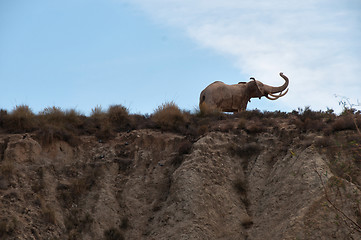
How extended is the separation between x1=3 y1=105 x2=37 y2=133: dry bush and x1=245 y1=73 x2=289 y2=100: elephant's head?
10504 mm

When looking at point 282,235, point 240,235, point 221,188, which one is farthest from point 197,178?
point 282,235

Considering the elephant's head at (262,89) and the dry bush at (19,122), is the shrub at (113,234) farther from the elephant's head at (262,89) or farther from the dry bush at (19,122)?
the elephant's head at (262,89)

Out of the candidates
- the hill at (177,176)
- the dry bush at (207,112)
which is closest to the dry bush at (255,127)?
the hill at (177,176)

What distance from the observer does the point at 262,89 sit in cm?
2827

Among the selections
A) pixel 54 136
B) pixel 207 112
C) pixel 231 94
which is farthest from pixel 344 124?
pixel 54 136

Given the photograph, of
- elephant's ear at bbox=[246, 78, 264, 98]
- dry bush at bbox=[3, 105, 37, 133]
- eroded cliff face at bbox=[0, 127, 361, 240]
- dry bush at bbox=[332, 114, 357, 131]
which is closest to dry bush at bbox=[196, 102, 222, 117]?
eroded cliff face at bbox=[0, 127, 361, 240]

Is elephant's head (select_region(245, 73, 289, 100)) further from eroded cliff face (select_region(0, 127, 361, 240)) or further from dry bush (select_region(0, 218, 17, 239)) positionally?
dry bush (select_region(0, 218, 17, 239))

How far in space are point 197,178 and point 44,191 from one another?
16.1 ft

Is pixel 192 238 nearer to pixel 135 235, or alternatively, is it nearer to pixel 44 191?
pixel 135 235

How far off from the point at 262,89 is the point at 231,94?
2079 millimetres

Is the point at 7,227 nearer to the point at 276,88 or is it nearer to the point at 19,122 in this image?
the point at 19,122

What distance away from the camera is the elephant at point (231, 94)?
26.6m

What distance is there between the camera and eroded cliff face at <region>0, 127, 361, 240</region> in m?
17.2

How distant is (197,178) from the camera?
757 inches
